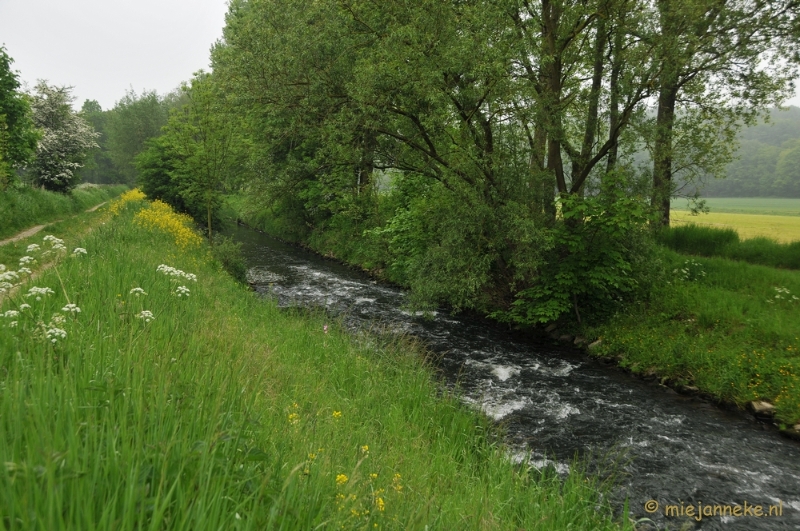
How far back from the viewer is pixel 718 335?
423 inches

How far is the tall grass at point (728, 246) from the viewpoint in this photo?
1445 cm

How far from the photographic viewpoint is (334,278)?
19891 millimetres

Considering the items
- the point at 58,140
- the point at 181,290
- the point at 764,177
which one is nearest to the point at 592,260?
the point at 181,290

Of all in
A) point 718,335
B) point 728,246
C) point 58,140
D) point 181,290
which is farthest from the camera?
point 58,140

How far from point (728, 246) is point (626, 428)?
37.2ft

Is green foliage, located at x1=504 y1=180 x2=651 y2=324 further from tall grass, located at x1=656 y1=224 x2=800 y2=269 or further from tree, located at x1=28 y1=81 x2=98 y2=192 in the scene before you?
tree, located at x1=28 y1=81 x2=98 y2=192

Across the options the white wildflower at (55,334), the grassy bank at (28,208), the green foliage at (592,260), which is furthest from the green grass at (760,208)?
the grassy bank at (28,208)

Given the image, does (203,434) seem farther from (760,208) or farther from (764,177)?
(764,177)

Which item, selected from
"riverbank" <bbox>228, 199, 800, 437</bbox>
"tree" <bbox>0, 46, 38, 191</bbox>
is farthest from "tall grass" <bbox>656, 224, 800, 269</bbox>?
"tree" <bbox>0, 46, 38, 191</bbox>

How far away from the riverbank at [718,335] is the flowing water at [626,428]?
507 mm

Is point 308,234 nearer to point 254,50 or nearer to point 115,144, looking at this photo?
point 254,50

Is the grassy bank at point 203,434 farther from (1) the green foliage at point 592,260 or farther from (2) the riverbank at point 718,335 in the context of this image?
(1) the green foliage at point 592,260

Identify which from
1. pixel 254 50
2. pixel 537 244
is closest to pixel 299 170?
pixel 254 50

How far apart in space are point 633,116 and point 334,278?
12.8 metres
